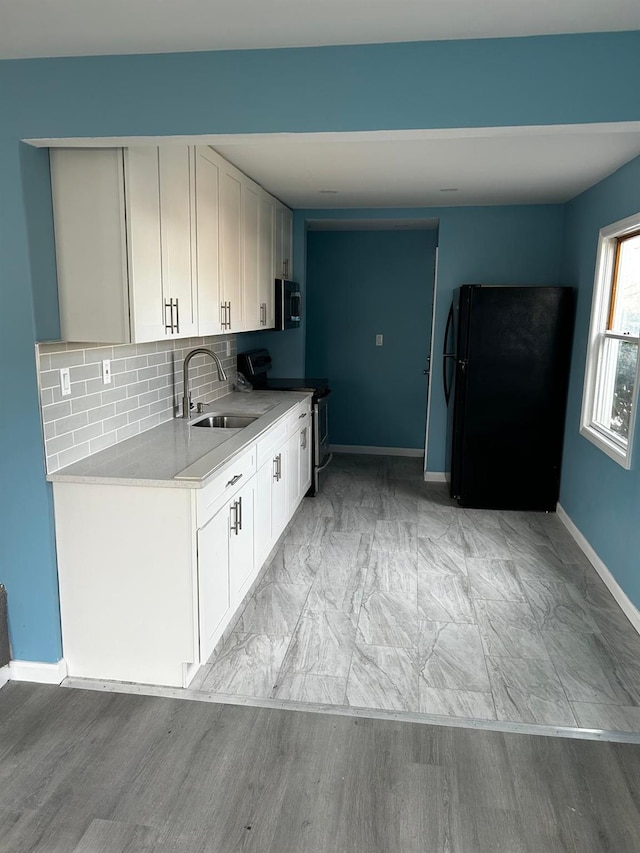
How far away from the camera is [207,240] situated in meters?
3.41

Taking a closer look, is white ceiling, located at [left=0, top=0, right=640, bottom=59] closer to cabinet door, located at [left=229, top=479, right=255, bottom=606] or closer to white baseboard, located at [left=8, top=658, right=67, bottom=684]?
cabinet door, located at [left=229, top=479, right=255, bottom=606]

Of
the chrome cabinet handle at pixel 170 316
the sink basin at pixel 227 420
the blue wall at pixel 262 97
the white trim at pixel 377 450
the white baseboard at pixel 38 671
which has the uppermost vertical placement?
the blue wall at pixel 262 97

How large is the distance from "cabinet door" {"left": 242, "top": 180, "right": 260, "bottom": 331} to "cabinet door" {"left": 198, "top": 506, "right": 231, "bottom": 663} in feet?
6.00

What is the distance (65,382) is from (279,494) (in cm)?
174

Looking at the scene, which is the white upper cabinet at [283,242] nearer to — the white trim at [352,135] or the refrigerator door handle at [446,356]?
the refrigerator door handle at [446,356]

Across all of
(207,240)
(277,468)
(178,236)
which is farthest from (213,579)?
(207,240)

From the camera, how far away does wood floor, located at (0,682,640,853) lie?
1.91 meters

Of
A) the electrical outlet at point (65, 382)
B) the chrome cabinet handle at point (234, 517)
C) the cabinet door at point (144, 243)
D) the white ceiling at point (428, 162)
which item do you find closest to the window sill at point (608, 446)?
the white ceiling at point (428, 162)

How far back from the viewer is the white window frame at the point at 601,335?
374 centimetres

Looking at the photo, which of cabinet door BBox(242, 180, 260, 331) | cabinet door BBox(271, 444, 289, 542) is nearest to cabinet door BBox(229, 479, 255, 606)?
cabinet door BBox(271, 444, 289, 542)

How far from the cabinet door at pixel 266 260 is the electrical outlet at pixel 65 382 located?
2.13 metres

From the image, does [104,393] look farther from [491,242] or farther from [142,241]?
[491,242]

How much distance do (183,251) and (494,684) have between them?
242 cm

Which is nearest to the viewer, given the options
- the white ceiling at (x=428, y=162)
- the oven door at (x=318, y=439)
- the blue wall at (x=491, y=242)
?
the white ceiling at (x=428, y=162)
